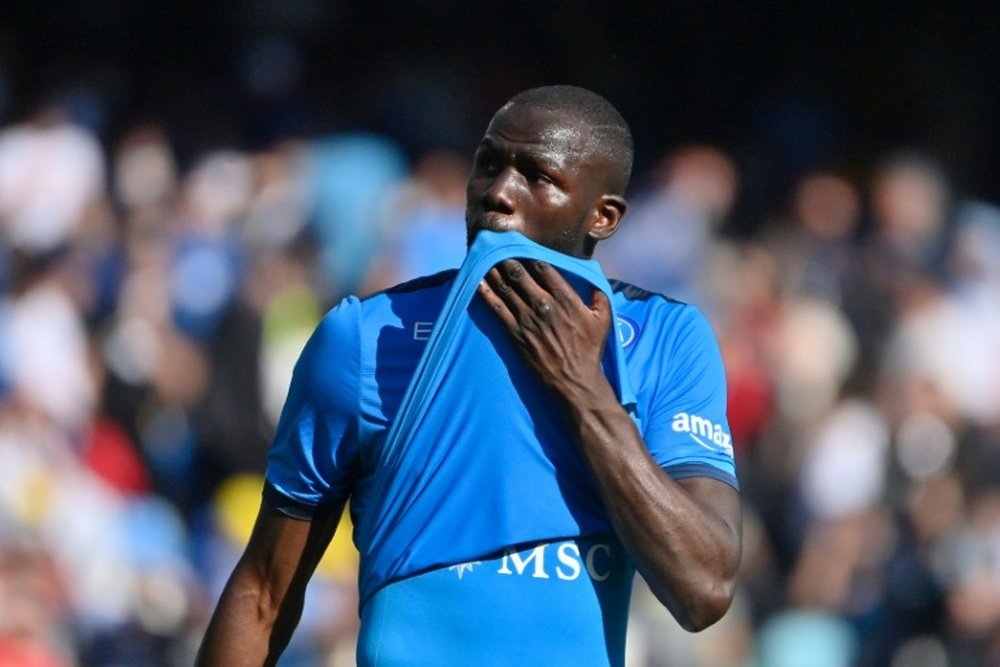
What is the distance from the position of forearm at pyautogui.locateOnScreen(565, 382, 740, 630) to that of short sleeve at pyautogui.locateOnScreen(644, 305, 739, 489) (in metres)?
0.14

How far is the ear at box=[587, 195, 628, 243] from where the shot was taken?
3084mm

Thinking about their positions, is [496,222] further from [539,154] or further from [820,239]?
[820,239]

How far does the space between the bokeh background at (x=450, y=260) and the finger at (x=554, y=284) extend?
4.98 m

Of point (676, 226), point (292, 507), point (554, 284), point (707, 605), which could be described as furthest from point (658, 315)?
point (676, 226)

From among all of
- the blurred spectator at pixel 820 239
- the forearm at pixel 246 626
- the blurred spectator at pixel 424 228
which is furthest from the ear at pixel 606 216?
the blurred spectator at pixel 820 239

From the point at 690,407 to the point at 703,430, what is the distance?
48 millimetres

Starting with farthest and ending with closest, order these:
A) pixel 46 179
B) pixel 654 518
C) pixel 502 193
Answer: pixel 46 179 < pixel 502 193 < pixel 654 518

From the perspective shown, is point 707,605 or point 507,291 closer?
point 707,605

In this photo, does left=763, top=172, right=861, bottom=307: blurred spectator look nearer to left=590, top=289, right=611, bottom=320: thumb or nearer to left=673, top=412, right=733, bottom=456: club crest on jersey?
left=673, top=412, right=733, bottom=456: club crest on jersey

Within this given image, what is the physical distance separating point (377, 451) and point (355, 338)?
7.7 inches

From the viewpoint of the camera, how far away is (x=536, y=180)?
2.99 m

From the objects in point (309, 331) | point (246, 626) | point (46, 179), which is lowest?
point (309, 331)

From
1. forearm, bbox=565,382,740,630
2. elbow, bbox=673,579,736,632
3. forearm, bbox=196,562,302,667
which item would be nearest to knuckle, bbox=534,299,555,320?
forearm, bbox=565,382,740,630

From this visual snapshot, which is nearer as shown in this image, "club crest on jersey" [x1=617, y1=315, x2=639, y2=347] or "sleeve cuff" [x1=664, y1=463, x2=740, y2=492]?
"sleeve cuff" [x1=664, y1=463, x2=740, y2=492]
